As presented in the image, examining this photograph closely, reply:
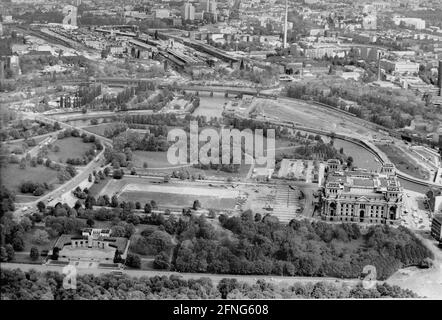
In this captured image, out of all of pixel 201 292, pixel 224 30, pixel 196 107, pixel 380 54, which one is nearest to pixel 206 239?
pixel 201 292

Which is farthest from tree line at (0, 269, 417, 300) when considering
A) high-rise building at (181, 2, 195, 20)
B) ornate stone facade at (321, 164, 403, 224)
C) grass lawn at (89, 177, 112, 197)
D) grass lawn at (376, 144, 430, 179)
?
high-rise building at (181, 2, 195, 20)

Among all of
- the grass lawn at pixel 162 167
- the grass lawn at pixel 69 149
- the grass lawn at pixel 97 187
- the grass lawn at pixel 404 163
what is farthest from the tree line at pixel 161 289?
the grass lawn at pixel 404 163

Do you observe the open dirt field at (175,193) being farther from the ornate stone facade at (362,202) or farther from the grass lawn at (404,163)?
the grass lawn at (404,163)

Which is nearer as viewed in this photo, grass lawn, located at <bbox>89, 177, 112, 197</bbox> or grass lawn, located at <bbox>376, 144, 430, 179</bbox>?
grass lawn, located at <bbox>89, 177, 112, 197</bbox>

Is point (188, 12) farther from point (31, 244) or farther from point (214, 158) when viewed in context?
point (31, 244)

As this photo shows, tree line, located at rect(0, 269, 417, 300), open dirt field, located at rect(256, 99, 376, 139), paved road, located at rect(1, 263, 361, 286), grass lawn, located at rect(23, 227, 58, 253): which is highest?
open dirt field, located at rect(256, 99, 376, 139)

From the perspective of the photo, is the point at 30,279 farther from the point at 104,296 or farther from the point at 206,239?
the point at 206,239

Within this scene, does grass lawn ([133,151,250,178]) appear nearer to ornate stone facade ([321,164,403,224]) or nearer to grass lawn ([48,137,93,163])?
grass lawn ([48,137,93,163])
